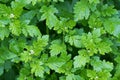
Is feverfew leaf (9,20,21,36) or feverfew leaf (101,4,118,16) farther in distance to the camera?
feverfew leaf (101,4,118,16)

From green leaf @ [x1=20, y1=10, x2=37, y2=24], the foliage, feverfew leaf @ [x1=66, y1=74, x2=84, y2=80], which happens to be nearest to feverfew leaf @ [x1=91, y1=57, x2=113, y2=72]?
the foliage

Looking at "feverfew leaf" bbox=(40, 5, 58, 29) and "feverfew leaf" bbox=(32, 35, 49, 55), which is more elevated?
"feverfew leaf" bbox=(40, 5, 58, 29)

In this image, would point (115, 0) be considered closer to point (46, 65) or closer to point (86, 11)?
point (86, 11)

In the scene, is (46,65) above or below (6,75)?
above

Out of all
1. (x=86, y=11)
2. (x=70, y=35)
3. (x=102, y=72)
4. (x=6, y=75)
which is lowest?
(x=6, y=75)

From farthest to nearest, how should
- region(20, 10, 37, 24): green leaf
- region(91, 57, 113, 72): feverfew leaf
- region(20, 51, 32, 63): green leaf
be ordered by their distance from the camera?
region(20, 10, 37, 24): green leaf → region(91, 57, 113, 72): feverfew leaf → region(20, 51, 32, 63): green leaf

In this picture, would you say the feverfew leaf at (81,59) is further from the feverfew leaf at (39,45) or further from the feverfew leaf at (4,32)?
the feverfew leaf at (4,32)

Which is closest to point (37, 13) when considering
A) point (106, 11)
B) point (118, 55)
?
point (106, 11)

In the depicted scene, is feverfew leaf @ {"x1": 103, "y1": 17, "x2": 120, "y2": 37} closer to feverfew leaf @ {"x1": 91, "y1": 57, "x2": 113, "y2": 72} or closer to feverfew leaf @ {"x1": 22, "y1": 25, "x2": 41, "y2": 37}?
feverfew leaf @ {"x1": 91, "y1": 57, "x2": 113, "y2": 72}
